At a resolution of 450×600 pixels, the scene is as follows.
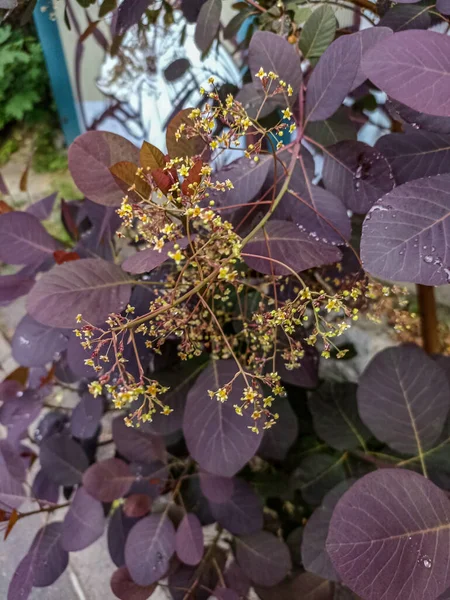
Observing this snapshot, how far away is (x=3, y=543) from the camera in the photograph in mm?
728

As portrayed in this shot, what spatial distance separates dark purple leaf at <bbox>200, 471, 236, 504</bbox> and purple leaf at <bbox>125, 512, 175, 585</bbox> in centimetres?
7

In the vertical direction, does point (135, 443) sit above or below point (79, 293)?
below

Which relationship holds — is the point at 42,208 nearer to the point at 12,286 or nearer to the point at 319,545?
the point at 12,286

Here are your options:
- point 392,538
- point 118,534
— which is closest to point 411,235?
point 392,538

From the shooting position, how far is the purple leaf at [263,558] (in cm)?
66

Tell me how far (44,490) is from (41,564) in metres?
0.11

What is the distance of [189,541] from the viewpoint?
64cm

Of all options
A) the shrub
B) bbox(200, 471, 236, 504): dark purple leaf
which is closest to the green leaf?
the shrub

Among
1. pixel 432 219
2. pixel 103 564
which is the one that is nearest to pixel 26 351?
pixel 103 564

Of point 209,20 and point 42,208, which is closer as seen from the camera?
point 209,20

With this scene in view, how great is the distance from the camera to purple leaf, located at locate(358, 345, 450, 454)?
625 millimetres

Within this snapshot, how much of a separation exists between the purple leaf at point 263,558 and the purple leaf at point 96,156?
1.69ft

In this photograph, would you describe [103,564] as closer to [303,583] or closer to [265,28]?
[303,583]

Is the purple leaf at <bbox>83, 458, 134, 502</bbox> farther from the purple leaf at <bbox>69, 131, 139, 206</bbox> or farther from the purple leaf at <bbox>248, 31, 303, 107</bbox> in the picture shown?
the purple leaf at <bbox>248, 31, 303, 107</bbox>
